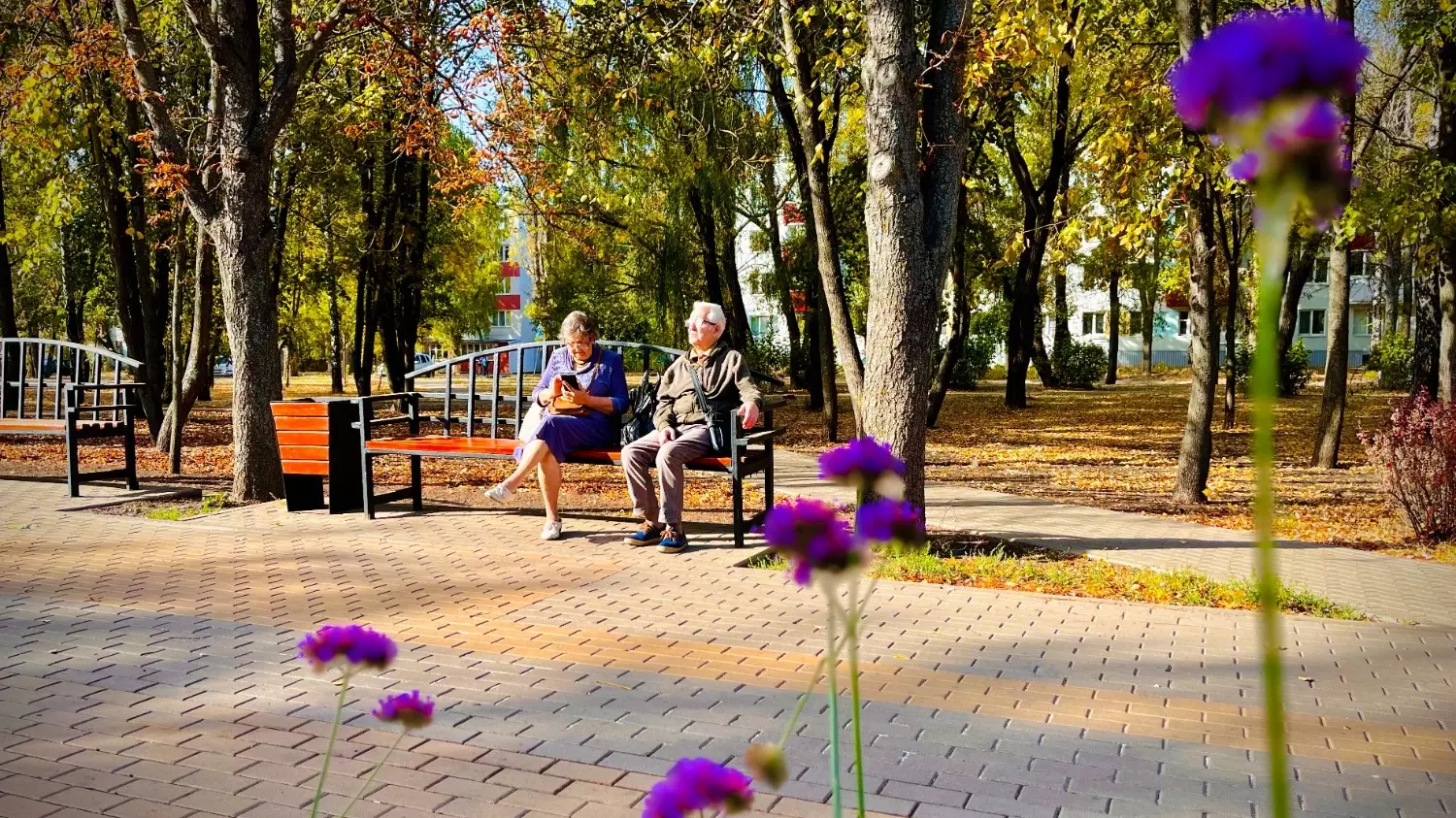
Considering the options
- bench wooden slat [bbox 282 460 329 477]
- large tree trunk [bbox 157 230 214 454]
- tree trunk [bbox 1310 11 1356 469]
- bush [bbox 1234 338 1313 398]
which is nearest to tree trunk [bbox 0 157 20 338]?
large tree trunk [bbox 157 230 214 454]

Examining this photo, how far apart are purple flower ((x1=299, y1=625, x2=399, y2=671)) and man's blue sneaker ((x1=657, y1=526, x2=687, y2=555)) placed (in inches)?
228

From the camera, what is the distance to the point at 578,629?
18.3 ft

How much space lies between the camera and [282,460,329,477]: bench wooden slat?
30.4 ft

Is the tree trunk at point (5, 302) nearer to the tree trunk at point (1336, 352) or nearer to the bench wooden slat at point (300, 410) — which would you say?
the bench wooden slat at point (300, 410)

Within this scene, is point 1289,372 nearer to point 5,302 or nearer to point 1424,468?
point 1424,468

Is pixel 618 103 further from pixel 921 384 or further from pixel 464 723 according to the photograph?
pixel 464 723

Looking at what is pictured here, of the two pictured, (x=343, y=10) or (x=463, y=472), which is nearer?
(x=343, y=10)

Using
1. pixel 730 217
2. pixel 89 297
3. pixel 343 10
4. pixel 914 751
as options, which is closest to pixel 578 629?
pixel 914 751

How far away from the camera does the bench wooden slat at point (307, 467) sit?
30.4 ft

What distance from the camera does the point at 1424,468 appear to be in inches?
356

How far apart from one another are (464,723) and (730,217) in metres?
20.6

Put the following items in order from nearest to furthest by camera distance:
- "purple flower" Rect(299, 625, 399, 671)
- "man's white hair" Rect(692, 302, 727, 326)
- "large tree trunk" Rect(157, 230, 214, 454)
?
"purple flower" Rect(299, 625, 399, 671) < "man's white hair" Rect(692, 302, 727, 326) < "large tree trunk" Rect(157, 230, 214, 454)

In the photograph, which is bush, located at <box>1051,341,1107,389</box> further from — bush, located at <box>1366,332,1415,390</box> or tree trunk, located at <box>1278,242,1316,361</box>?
tree trunk, located at <box>1278,242,1316,361</box>

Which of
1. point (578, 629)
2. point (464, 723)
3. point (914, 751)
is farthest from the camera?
point (578, 629)
